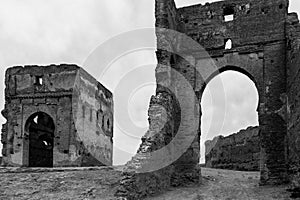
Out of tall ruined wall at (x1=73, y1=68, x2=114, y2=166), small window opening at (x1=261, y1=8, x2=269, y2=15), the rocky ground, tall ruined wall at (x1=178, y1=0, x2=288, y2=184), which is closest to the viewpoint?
the rocky ground

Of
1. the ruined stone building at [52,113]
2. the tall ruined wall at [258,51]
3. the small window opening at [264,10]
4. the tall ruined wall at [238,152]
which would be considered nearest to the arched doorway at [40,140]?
the ruined stone building at [52,113]

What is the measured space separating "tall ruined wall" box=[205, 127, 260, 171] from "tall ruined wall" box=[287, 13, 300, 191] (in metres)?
6.51

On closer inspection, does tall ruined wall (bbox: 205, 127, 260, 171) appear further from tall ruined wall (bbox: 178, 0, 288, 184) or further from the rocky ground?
tall ruined wall (bbox: 178, 0, 288, 184)

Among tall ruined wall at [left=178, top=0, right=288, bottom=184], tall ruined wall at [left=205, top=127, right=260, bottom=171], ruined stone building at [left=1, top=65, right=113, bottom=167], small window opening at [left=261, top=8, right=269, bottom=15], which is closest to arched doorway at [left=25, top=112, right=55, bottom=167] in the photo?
ruined stone building at [left=1, top=65, right=113, bottom=167]

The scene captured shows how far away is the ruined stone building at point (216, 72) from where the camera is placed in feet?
39.9

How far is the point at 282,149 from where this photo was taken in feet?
40.9

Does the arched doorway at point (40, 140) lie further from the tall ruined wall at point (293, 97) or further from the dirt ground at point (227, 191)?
the tall ruined wall at point (293, 97)

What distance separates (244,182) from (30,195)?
20.6ft

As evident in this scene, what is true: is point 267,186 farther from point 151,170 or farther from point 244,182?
point 151,170

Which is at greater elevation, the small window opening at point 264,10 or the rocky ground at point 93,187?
the small window opening at point 264,10

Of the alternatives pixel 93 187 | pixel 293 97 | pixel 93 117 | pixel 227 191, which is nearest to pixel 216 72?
pixel 293 97

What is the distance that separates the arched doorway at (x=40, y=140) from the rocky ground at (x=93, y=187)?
20.8ft

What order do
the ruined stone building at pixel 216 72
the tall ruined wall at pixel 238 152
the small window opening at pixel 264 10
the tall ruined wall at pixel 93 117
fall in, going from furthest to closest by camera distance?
the tall ruined wall at pixel 93 117 → the tall ruined wall at pixel 238 152 → the small window opening at pixel 264 10 → the ruined stone building at pixel 216 72

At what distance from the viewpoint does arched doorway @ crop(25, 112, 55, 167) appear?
19.9 m
